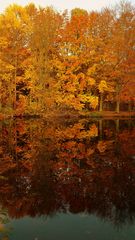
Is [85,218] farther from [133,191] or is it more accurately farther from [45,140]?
[45,140]

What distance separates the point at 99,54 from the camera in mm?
44188

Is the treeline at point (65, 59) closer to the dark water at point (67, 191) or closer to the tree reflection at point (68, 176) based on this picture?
the tree reflection at point (68, 176)

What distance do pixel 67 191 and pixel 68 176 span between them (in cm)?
215

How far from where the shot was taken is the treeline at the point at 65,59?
1624 inches

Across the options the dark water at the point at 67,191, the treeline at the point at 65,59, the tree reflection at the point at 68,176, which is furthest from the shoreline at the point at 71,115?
the dark water at the point at 67,191

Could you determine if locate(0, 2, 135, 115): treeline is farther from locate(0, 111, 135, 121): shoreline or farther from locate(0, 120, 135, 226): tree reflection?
locate(0, 120, 135, 226): tree reflection

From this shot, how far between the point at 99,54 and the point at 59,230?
38111 mm

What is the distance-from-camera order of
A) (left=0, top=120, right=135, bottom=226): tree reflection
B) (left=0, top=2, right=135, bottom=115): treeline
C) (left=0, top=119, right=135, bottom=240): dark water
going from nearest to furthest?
(left=0, top=119, right=135, bottom=240): dark water → (left=0, top=120, right=135, bottom=226): tree reflection → (left=0, top=2, right=135, bottom=115): treeline

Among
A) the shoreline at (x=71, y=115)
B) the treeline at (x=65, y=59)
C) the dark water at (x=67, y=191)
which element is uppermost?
the treeline at (x=65, y=59)

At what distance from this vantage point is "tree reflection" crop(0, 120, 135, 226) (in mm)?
9445

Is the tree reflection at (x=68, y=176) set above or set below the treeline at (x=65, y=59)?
below

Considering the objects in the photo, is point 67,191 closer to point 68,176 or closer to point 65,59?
point 68,176

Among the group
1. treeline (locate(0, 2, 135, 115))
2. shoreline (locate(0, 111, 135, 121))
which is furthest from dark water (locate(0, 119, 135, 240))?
treeline (locate(0, 2, 135, 115))

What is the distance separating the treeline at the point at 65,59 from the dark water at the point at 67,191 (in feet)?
72.1
